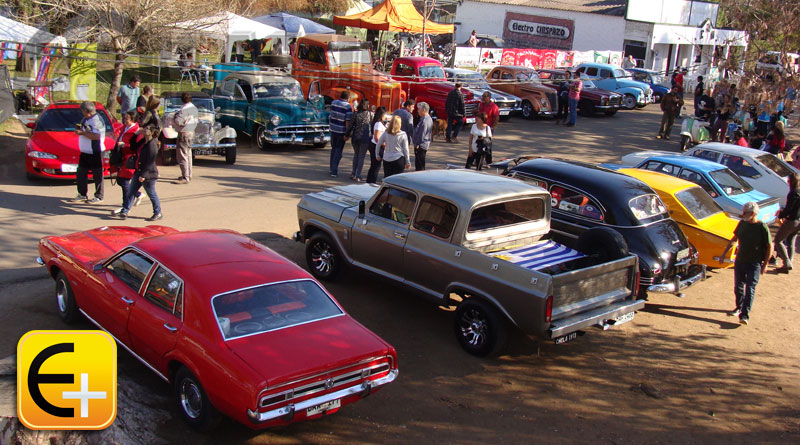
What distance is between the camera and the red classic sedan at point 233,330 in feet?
16.8

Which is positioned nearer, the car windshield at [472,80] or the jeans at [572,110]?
the car windshield at [472,80]

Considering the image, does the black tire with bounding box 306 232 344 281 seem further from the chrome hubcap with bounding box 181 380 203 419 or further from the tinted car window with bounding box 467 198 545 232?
the chrome hubcap with bounding box 181 380 203 419

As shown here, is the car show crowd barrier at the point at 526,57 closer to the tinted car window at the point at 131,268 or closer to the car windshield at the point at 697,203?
the car windshield at the point at 697,203

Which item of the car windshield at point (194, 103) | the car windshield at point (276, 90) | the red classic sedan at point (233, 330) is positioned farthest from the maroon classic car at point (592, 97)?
the red classic sedan at point (233, 330)

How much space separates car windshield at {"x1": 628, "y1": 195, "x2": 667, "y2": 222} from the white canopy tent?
14.2 metres

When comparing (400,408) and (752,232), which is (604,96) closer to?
(752,232)

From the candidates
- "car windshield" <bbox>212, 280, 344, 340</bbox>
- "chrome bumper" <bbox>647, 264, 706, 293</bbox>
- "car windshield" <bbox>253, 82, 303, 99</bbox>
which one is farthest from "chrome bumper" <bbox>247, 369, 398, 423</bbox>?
"car windshield" <bbox>253, 82, 303, 99</bbox>

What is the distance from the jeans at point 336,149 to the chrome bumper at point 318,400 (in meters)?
9.27

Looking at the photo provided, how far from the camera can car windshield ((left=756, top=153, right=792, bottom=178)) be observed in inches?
533

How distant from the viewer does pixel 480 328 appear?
7.29 m

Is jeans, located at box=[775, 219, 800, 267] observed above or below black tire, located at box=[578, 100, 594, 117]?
below

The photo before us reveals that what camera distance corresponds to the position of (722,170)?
12.3 m

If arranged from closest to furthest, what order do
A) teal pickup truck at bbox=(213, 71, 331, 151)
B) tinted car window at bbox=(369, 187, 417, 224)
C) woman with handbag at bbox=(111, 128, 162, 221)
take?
tinted car window at bbox=(369, 187, 417, 224), woman with handbag at bbox=(111, 128, 162, 221), teal pickup truck at bbox=(213, 71, 331, 151)

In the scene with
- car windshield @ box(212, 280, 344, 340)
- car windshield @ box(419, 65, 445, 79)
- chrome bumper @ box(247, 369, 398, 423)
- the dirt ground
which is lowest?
the dirt ground
